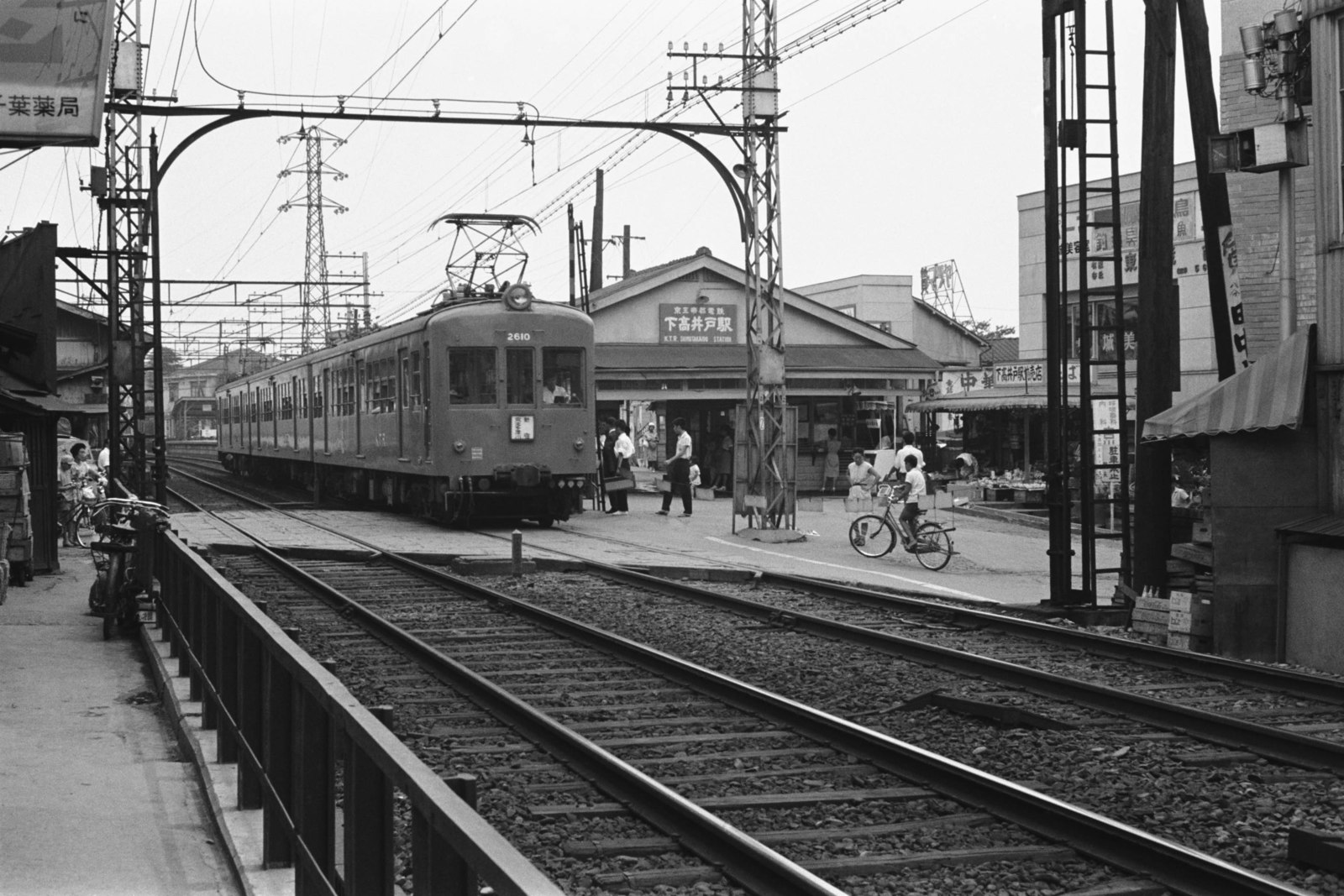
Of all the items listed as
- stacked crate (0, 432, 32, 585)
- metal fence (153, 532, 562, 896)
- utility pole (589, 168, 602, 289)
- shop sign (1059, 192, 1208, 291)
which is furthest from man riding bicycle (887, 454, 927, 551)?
utility pole (589, 168, 602, 289)

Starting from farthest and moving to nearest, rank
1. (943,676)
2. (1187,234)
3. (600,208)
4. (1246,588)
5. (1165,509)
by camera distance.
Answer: (600,208) < (1187,234) < (1165,509) < (1246,588) < (943,676)

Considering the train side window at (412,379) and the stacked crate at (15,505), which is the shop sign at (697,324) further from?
the stacked crate at (15,505)

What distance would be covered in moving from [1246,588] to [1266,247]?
5.16 m

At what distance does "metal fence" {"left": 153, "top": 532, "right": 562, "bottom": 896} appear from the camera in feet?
9.30

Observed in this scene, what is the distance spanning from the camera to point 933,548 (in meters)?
18.6

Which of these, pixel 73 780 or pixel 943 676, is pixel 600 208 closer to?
pixel 943 676

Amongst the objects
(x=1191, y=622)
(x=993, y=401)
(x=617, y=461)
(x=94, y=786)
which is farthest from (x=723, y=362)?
(x=94, y=786)

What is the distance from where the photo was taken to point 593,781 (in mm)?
6781

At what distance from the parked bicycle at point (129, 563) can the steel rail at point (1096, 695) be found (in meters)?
4.72

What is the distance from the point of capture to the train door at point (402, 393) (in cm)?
2416

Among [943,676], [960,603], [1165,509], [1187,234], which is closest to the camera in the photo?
[943,676]

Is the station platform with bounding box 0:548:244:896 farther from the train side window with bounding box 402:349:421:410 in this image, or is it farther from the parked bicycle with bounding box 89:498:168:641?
the train side window with bounding box 402:349:421:410

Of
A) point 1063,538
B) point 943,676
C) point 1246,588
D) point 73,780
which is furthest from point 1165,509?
point 73,780

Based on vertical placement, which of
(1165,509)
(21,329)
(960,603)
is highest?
(21,329)
